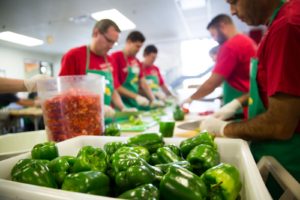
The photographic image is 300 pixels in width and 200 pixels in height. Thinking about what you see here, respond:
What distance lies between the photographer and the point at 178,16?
177 inches

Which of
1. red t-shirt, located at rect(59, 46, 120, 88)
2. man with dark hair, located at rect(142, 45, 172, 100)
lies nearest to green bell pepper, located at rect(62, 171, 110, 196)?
red t-shirt, located at rect(59, 46, 120, 88)

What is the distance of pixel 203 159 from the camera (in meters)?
0.58

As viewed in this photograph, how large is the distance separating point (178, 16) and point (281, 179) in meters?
4.36

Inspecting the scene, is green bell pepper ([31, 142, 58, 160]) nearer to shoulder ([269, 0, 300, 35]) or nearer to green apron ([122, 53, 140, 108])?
shoulder ([269, 0, 300, 35])

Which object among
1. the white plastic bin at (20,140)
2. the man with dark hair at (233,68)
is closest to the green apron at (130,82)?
the man with dark hair at (233,68)

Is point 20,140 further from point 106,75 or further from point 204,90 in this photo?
point 204,90

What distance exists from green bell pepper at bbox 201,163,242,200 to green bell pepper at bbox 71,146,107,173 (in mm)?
279

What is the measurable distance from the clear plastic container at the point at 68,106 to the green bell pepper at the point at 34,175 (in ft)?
1.35

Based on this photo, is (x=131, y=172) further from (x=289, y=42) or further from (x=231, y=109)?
(x=231, y=109)

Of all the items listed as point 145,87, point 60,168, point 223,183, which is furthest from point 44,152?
point 145,87

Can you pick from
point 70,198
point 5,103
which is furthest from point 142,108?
point 70,198

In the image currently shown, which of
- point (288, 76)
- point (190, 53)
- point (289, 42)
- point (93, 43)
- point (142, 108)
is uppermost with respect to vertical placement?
point (190, 53)

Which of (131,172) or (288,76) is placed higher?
(288,76)

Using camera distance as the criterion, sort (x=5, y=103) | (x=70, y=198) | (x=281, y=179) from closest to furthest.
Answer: (x=70, y=198) < (x=281, y=179) < (x=5, y=103)
